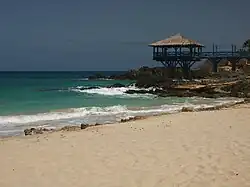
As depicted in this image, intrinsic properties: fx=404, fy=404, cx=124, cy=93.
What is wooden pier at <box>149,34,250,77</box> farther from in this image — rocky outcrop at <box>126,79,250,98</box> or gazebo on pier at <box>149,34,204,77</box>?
rocky outcrop at <box>126,79,250,98</box>

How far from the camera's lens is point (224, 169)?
6.14 meters

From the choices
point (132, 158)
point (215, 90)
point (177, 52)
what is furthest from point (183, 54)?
point (132, 158)

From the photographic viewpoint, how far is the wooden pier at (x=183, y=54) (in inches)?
1790

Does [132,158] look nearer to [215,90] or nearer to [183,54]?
[215,90]

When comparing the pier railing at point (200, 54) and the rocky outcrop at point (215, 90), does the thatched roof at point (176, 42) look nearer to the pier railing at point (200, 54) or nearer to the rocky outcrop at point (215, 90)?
the pier railing at point (200, 54)

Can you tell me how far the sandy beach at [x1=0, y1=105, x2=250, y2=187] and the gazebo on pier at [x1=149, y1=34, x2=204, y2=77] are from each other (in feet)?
117

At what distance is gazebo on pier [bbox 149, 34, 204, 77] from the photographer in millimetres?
45312

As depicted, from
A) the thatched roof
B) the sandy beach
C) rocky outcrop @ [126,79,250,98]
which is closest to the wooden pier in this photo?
the thatched roof

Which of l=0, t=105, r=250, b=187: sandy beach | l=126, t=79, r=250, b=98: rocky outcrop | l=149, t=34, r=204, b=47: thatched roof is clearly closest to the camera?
l=0, t=105, r=250, b=187: sandy beach

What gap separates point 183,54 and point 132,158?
4046cm

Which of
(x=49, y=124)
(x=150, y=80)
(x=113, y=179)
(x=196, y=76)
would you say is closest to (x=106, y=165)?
(x=113, y=179)

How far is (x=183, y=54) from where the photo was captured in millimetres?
46562

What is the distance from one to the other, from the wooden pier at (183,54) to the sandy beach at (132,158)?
35.7 meters

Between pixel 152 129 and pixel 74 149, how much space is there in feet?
9.97
